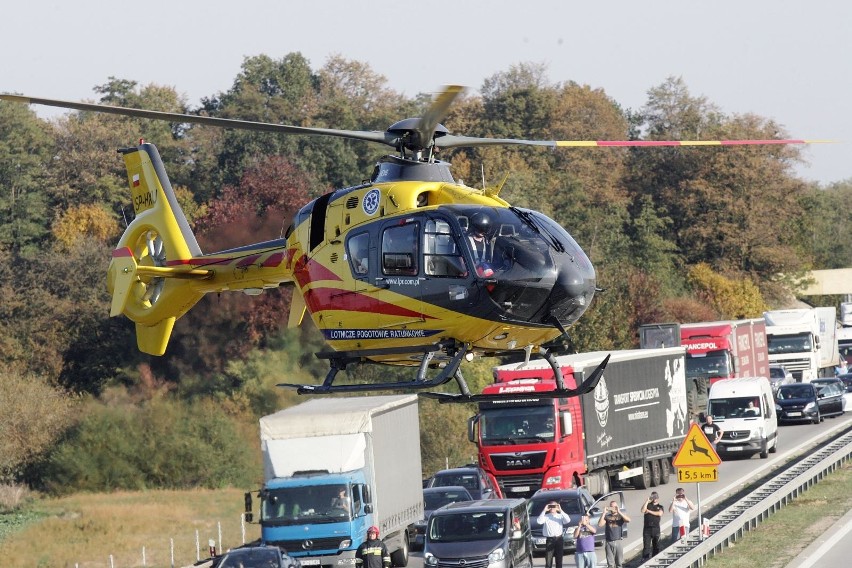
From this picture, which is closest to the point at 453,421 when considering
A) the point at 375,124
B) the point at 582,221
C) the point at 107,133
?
the point at 582,221

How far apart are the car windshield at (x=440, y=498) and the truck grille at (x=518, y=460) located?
2105mm

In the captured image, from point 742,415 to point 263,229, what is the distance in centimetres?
1765

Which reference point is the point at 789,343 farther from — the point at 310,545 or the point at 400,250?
the point at 400,250

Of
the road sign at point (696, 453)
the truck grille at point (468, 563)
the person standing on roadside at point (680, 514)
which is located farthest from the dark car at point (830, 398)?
the truck grille at point (468, 563)

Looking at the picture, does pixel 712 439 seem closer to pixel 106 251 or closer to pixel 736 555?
pixel 736 555

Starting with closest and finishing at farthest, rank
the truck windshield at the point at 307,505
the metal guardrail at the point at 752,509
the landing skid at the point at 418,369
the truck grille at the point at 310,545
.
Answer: the landing skid at the point at 418,369
the metal guardrail at the point at 752,509
the truck grille at the point at 310,545
the truck windshield at the point at 307,505

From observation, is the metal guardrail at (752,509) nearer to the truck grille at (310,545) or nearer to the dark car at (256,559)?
the truck grille at (310,545)

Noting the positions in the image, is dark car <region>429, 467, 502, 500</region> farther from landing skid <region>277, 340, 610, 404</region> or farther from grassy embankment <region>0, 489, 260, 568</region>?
landing skid <region>277, 340, 610, 404</region>

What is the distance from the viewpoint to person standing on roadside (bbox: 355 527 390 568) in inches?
914

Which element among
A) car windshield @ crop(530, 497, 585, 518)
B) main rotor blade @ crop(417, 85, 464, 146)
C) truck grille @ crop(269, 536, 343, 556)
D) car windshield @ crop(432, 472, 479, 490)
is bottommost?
truck grille @ crop(269, 536, 343, 556)

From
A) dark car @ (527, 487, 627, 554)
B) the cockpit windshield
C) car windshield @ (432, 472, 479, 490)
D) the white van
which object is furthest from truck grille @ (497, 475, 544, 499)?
the cockpit windshield

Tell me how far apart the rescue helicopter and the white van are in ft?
90.0

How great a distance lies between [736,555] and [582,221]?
42.8 metres

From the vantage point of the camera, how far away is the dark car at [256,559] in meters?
23.1
